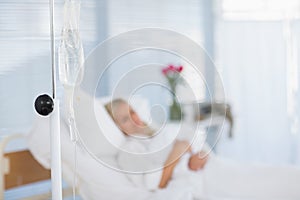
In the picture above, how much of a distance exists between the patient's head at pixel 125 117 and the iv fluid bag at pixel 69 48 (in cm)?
73

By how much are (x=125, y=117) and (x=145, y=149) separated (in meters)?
0.19

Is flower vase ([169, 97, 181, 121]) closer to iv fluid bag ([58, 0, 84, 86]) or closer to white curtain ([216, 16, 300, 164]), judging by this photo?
white curtain ([216, 16, 300, 164])

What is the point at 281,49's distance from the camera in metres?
3.70

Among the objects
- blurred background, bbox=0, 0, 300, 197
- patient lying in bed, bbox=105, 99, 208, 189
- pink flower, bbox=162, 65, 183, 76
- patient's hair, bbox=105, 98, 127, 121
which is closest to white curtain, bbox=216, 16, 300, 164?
A: blurred background, bbox=0, 0, 300, 197

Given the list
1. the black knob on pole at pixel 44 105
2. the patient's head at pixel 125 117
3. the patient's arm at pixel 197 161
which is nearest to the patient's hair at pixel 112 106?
the patient's head at pixel 125 117

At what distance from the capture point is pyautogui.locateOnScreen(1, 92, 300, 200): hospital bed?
2.12 metres

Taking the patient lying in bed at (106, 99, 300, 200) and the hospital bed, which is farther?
the patient lying in bed at (106, 99, 300, 200)

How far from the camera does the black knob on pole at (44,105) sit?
1608 mm

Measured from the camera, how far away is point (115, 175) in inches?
89.6

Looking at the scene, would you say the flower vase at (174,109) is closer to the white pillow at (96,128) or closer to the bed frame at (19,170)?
the white pillow at (96,128)

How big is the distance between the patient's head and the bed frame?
465 millimetres

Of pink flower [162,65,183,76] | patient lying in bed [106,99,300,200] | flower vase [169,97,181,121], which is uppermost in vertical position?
pink flower [162,65,183,76]

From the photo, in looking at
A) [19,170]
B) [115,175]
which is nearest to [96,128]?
[115,175]

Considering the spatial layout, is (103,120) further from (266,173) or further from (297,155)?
(297,155)
